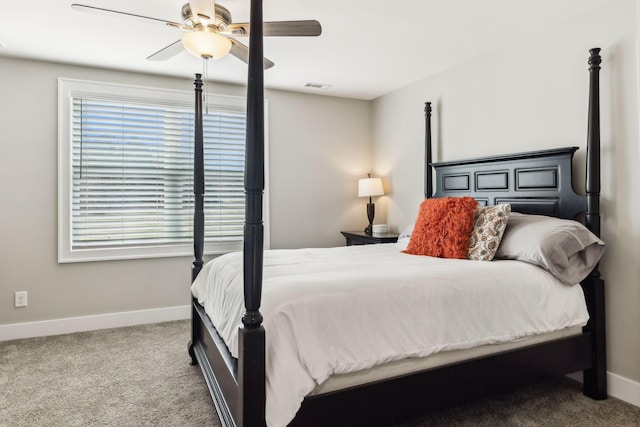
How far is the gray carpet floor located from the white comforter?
1.60ft

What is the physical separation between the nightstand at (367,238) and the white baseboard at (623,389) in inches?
80.4

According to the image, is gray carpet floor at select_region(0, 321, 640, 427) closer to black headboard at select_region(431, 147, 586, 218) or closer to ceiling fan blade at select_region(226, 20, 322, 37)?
black headboard at select_region(431, 147, 586, 218)

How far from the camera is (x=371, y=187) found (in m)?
4.46

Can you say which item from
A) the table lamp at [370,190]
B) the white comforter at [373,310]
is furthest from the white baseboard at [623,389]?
the table lamp at [370,190]

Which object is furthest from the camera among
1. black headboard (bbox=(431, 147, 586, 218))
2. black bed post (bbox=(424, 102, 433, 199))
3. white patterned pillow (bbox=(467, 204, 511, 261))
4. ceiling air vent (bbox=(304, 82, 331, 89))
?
ceiling air vent (bbox=(304, 82, 331, 89))

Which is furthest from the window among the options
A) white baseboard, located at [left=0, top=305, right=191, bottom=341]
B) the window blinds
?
white baseboard, located at [left=0, top=305, right=191, bottom=341]

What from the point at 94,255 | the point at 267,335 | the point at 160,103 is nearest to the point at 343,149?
the point at 160,103

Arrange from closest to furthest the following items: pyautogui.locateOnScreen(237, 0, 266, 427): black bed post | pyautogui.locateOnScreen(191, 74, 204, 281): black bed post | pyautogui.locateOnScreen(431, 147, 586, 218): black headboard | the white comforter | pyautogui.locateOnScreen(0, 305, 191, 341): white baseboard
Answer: pyautogui.locateOnScreen(237, 0, 266, 427): black bed post, the white comforter, pyautogui.locateOnScreen(431, 147, 586, 218): black headboard, pyautogui.locateOnScreen(191, 74, 204, 281): black bed post, pyautogui.locateOnScreen(0, 305, 191, 341): white baseboard

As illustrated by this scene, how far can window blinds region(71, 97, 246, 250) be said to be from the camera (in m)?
3.62

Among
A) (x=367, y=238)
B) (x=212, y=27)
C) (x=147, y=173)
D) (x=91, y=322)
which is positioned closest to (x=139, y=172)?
(x=147, y=173)

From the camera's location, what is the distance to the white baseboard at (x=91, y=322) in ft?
11.0

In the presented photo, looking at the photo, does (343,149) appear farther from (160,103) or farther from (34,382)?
(34,382)

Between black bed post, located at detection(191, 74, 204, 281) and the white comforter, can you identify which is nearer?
the white comforter

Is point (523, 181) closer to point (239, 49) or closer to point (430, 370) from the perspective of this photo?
point (430, 370)
